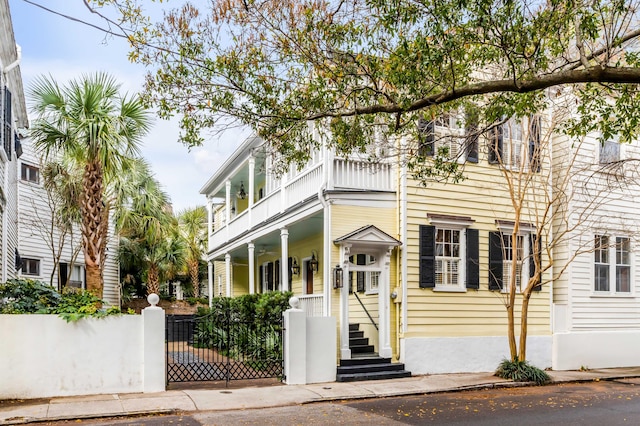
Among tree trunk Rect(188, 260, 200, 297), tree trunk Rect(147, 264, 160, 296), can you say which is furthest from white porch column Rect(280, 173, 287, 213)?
tree trunk Rect(188, 260, 200, 297)

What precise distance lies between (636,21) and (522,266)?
6.67 metres

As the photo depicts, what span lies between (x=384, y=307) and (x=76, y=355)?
6.64 meters

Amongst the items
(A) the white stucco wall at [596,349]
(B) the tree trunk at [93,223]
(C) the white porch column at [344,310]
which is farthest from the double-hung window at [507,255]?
(B) the tree trunk at [93,223]

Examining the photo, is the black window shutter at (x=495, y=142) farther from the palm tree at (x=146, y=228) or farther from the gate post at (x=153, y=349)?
the palm tree at (x=146, y=228)

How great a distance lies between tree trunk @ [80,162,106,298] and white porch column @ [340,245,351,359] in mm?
5179

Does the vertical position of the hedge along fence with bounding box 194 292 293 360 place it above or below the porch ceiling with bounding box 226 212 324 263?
below

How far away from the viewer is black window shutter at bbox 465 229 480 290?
48.9ft

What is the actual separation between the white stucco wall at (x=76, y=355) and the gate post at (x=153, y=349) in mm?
18

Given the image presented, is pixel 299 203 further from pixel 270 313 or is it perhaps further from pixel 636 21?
pixel 636 21

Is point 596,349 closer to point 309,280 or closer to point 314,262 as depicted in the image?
point 314,262

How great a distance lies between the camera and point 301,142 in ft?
33.0

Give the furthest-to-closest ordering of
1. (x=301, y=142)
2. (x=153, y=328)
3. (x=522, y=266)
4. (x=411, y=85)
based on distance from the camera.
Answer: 1. (x=522, y=266)
2. (x=153, y=328)
3. (x=301, y=142)
4. (x=411, y=85)

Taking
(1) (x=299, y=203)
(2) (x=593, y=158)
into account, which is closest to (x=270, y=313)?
(1) (x=299, y=203)

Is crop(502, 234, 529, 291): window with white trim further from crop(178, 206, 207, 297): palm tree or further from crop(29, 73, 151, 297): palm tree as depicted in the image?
crop(178, 206, 207, 297): palm tree
